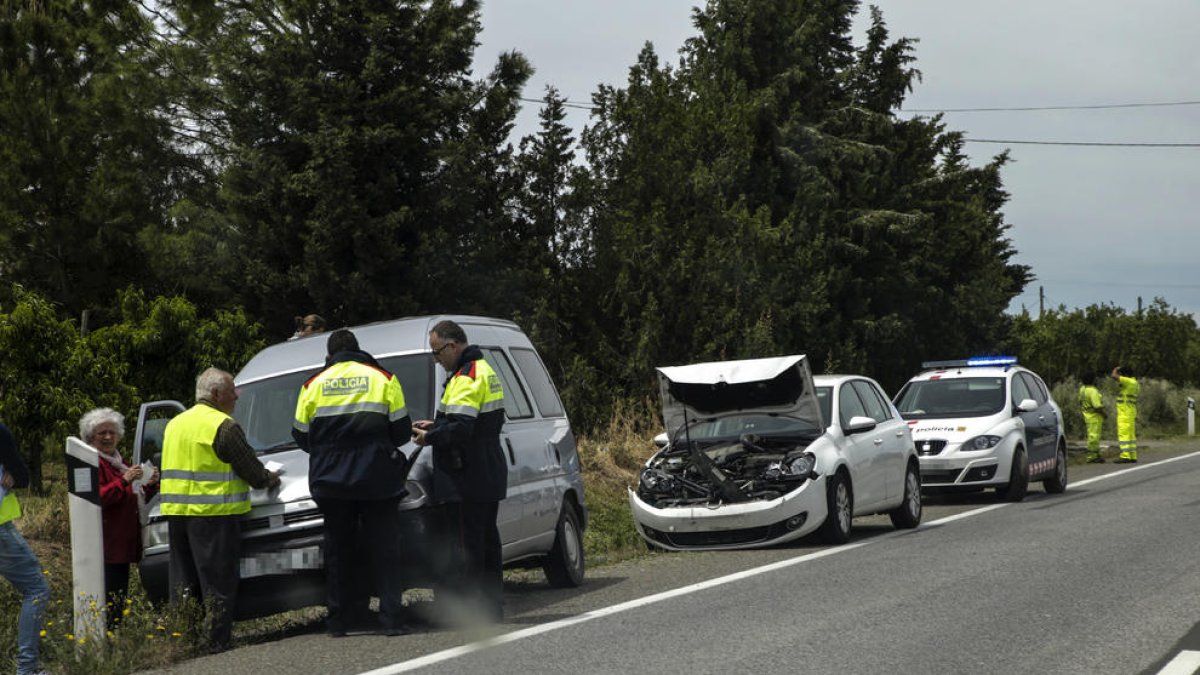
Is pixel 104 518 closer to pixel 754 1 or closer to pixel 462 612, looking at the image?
pixel 462 612

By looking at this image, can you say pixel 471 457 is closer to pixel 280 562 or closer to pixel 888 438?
pixel 280 562

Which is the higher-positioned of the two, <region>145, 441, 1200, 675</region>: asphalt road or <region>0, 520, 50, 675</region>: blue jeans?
<region>0, 520, 50, 675</region>: blue jeans

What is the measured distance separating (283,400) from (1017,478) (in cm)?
1078

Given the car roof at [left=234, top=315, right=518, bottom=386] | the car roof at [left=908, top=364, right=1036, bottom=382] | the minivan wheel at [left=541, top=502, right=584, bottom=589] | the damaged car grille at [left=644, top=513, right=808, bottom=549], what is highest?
the car roof at [left=234, top=315, right=518, bottom=386]

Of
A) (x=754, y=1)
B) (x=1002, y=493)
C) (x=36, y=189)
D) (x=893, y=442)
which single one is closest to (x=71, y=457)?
(x=893, y=442)

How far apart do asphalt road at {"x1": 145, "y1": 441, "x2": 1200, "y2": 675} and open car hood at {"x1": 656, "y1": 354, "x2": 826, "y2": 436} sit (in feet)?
4.36

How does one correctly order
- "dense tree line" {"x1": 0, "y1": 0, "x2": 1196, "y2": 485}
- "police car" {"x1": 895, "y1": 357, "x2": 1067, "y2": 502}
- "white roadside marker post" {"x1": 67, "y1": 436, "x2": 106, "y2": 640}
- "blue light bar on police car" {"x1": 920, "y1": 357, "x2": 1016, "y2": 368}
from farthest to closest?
"dense tree line" {"x1": 0, "y1": 0, "x2": 1196, "y2": 485}, "blue light bar on police car" {"x1": 920, "y1": 357, "x2": 1016, "y2": 368}, "police car" {"x1": 895, "y1": 357, "x2": 1067, "y2": 502}, "white roadside marker post" {"x1": 67, "y1": 436, "x2": 106, "y2": 640}

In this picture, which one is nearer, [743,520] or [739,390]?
[743,520]

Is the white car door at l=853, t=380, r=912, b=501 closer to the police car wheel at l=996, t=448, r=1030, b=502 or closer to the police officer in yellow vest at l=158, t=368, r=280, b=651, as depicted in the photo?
the police car wheel at l=996, t=448, r=1030, b=502

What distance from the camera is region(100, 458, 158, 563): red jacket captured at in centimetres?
899

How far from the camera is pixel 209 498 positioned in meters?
8.54

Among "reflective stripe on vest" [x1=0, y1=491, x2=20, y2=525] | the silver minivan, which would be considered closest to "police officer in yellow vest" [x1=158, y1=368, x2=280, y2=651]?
the silver minivan

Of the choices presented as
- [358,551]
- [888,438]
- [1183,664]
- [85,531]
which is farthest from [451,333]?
[888,438]

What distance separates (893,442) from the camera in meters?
15.0
